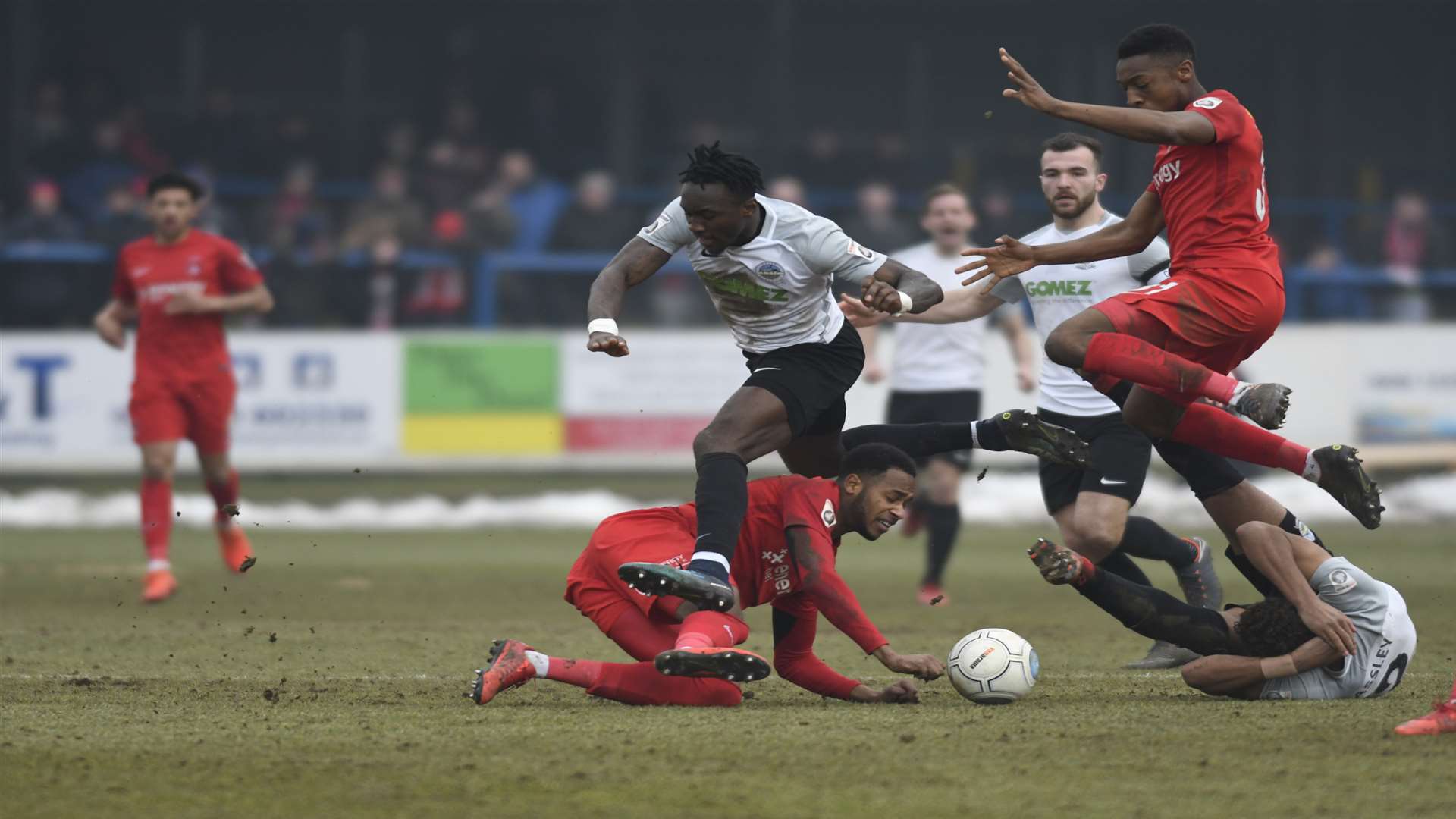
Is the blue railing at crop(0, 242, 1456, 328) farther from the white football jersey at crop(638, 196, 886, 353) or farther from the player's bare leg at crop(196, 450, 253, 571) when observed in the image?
the white football jersey at crop(638, 196, 886, 353)

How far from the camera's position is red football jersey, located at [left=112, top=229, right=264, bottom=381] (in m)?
11.1

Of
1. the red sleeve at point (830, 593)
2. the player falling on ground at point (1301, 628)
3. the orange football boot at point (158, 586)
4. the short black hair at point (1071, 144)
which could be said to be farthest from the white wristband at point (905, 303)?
the orange football boot at point (158, 586)

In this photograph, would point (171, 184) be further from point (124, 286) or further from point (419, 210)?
point (419, 210)

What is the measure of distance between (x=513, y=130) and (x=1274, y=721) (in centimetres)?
1649

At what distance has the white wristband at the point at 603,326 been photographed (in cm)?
645

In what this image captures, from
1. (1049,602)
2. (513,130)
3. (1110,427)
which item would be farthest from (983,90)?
(1110,427)

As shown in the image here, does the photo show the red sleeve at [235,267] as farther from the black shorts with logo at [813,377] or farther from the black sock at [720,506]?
the black sock at [720,506]

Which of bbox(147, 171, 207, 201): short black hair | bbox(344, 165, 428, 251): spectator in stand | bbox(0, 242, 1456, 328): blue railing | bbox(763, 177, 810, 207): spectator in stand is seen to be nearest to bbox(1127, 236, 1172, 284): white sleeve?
bbox(763, 177, 810, 207): spectator in stand

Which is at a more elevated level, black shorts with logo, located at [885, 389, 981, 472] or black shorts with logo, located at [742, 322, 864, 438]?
black shorts with logo, located at [742, 322, 864, 438]

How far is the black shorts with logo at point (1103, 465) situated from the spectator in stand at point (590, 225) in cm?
1035

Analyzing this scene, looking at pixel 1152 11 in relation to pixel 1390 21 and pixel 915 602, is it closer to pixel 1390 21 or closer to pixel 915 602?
pixel 1390 21

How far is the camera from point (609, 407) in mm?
16438

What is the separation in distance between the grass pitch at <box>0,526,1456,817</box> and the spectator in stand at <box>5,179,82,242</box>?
30.1ft

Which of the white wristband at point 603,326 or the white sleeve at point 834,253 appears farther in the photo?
the white sleeve at point 834,253
